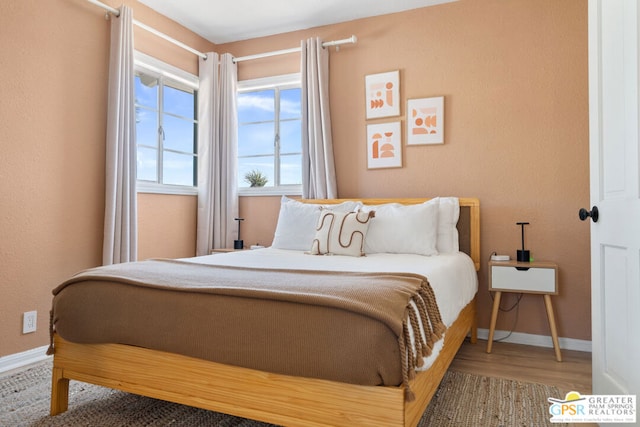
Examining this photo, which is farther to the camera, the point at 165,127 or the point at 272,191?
the point at 272,191

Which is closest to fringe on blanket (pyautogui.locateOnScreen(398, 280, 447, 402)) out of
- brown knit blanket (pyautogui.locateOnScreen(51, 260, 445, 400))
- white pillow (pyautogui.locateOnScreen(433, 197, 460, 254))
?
brown knit blanket (pyautogui.locateOnScreen(51, 260, 445, 400))

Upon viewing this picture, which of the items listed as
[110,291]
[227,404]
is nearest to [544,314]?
[227,404]

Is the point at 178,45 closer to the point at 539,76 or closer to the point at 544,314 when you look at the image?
the point at 539,76

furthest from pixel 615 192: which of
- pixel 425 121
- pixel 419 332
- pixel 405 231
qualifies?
pixel 425 121

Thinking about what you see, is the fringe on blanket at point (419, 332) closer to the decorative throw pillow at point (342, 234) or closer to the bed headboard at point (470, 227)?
the decorative throw pillow at point (342, 234)

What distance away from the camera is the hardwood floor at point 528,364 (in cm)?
229

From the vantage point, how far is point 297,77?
380cm

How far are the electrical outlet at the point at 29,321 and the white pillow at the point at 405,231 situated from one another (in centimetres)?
214

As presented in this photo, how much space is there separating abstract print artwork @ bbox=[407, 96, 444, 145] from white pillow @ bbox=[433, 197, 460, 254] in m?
0.56

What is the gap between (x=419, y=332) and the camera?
1.42 metres

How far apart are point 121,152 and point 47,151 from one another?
1.50 feet

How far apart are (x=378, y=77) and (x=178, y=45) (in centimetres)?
173

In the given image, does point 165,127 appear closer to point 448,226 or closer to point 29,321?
point 29,321

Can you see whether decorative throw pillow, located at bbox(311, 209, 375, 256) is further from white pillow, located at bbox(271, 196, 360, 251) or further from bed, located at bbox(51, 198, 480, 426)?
bed, located at bbox(51, 198, 480, 426)
